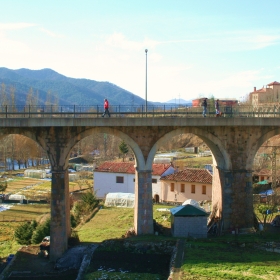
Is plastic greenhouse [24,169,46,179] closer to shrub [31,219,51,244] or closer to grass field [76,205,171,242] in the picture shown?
grass field [76,205,171,242]

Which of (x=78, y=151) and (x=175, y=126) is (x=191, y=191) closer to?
(x=175, y=126)

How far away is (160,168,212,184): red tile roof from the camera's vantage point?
1409 inches

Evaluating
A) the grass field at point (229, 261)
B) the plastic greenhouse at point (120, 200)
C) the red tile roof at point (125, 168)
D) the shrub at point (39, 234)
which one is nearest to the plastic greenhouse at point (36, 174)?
the red tile roof at point (125, 168)

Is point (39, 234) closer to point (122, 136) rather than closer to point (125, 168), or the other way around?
point (122, 136)

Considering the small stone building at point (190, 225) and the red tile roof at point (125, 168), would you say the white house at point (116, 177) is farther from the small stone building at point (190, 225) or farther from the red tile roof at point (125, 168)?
the small stone building at point (190, 225)

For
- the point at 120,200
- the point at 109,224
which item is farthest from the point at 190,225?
the point at 120,200

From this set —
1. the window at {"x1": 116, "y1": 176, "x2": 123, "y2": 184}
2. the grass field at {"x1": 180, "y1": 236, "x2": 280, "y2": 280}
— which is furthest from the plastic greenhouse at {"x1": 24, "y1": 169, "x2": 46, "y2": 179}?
the grass field at {"x1": 180, "y1": 236, "x2": 280, "y2": 280}

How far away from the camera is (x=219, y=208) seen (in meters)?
23.5

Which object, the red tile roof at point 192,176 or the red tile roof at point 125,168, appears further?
the red tile roof at point 125,168

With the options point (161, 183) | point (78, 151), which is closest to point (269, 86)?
point (78, 151)

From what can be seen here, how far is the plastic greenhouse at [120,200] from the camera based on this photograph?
35.8 metres

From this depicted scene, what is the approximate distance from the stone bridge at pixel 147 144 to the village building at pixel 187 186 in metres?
12.6

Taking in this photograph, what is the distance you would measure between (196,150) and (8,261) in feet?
171

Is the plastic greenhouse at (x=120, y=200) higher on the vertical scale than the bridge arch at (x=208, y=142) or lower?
lower
